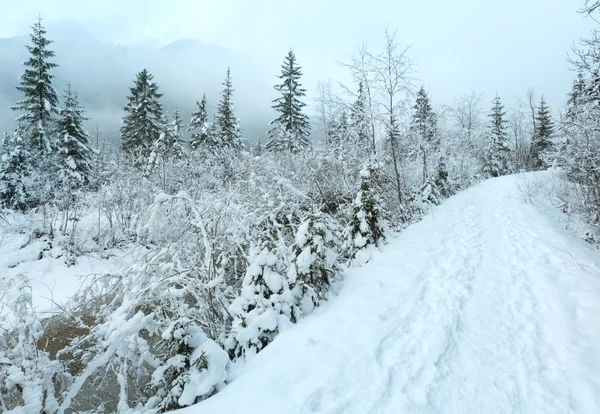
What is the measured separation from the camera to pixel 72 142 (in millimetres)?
19125

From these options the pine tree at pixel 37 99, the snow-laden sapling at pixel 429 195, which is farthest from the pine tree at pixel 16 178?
the snow-laden sapling at pixel 429 195

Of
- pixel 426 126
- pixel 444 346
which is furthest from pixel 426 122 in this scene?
pixel 444 346

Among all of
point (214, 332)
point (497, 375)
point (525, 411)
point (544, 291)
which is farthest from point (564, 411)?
point (214, 332)

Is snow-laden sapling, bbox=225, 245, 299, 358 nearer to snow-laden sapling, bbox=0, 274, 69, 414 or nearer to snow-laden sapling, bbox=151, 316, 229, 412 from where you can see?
snow-laden sapling, bbox=151, 316, 229, 412

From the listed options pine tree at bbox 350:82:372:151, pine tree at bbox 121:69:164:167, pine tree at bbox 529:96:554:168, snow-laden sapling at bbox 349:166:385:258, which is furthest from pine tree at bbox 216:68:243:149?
pine tree at bbox 529:96:554:168

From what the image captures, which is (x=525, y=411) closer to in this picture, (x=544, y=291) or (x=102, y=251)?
(x=544, y=291)

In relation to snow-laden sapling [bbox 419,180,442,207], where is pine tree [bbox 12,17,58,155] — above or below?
above

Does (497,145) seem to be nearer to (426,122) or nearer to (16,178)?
(426,122)

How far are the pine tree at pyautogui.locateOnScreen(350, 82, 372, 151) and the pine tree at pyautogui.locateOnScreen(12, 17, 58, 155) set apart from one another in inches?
727

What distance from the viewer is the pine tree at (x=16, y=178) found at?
48.9 feet

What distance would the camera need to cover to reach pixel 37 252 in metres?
9.73

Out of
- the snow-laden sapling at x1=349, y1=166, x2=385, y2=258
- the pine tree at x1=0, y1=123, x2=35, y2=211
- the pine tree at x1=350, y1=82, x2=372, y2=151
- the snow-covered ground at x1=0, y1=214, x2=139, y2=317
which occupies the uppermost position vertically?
the pine tree at x1=350, y1=82, x2=372, y2=151

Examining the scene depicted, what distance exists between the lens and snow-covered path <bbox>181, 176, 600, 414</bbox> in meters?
2.39

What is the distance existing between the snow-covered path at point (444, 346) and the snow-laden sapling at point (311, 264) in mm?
305
